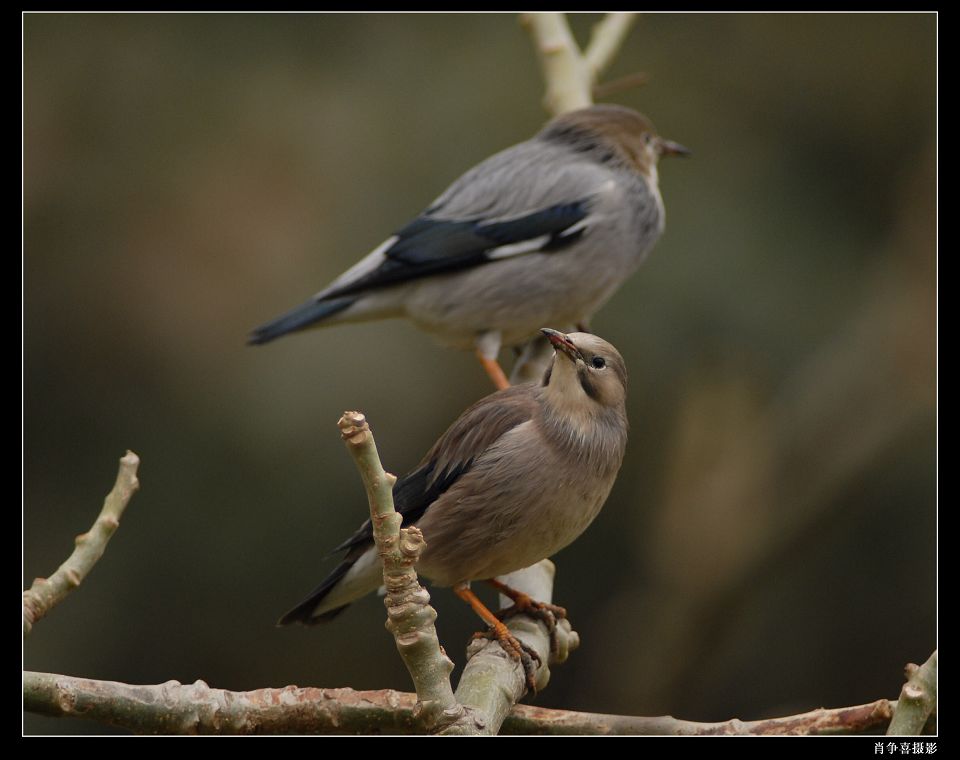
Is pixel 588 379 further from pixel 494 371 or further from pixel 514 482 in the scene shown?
pixel 494 371

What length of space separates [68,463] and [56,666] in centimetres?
112

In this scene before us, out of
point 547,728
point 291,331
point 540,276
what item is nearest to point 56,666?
point 291,331

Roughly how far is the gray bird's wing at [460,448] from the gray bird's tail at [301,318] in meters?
1.56

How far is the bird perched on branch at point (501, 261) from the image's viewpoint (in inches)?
187

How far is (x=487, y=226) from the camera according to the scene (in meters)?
4.79

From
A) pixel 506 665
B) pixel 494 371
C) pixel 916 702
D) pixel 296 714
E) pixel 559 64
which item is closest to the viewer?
pixel 916 702

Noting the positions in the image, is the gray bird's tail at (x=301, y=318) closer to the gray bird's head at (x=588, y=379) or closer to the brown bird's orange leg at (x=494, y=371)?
the brown bird's orange leg at (x=494, y=371)

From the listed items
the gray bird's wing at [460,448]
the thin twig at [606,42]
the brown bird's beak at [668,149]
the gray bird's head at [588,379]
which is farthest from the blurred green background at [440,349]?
the gray bird's head at [588,379]

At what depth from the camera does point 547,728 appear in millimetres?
2873

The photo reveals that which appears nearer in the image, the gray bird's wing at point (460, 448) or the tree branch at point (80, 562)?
the tree branch at point (80, 562)

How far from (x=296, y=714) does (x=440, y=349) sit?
12.4 feet

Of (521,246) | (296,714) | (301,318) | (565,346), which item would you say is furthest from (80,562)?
(521,246)

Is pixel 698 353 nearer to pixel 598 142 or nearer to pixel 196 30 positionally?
pixel 598 142

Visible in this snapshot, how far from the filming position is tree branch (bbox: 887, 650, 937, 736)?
2352 millimetres
